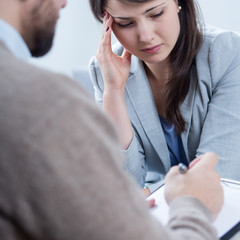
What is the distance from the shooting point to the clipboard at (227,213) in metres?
0.71

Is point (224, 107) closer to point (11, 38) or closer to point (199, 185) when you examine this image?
point (199, 185)

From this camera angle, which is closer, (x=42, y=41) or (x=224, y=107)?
(x=42, y=41)

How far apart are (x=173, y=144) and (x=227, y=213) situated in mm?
700

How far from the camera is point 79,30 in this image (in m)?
3.00

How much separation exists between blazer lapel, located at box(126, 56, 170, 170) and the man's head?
815 mm

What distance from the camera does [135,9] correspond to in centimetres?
120

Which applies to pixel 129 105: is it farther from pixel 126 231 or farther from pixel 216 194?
pixel 126 231

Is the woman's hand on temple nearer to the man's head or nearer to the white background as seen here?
the man's head

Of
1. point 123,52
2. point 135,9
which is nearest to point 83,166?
point 135,9

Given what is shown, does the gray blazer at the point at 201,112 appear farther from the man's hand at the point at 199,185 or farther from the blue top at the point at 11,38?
the blue top at the point at 11,38

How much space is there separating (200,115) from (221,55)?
22 centimetres

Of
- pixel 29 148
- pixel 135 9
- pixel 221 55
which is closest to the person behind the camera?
pixel 29 148

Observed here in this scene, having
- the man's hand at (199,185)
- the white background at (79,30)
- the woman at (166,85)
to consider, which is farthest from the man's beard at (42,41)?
the white background at (79,30)

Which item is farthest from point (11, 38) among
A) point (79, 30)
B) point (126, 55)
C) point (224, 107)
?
point (79, 30)
